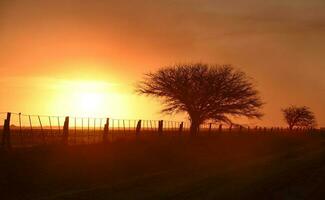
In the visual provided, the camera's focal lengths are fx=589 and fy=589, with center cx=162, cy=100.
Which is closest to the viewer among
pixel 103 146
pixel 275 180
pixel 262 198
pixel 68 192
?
pixel 262 198

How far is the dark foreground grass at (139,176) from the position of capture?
20.4m

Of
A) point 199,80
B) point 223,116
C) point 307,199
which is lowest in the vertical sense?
point 307,199

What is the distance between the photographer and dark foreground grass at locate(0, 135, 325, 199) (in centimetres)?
2038

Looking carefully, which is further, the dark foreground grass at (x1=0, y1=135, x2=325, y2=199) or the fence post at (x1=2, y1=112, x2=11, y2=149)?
the fence post at (x1=2, y1=112, x2=11, y2=149)

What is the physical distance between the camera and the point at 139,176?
1056 inches

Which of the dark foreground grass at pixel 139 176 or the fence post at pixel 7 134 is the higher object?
the fence post at pixel 7 134

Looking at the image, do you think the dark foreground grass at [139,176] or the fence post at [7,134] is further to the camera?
the fence post at [7,134]

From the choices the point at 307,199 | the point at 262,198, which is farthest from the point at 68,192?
the point at 307,199

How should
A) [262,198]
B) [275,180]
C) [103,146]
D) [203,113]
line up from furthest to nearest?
[203,113] → [103,146] → [275,180] → [262,198]

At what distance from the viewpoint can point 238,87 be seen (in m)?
66.3

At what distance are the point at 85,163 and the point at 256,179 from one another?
28.7 ft

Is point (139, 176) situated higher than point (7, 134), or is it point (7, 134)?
point (7, 134)

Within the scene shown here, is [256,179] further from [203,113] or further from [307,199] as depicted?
[203,113]

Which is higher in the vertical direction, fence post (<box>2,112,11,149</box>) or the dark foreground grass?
fence post (<box>2,112,11,149</box>)
